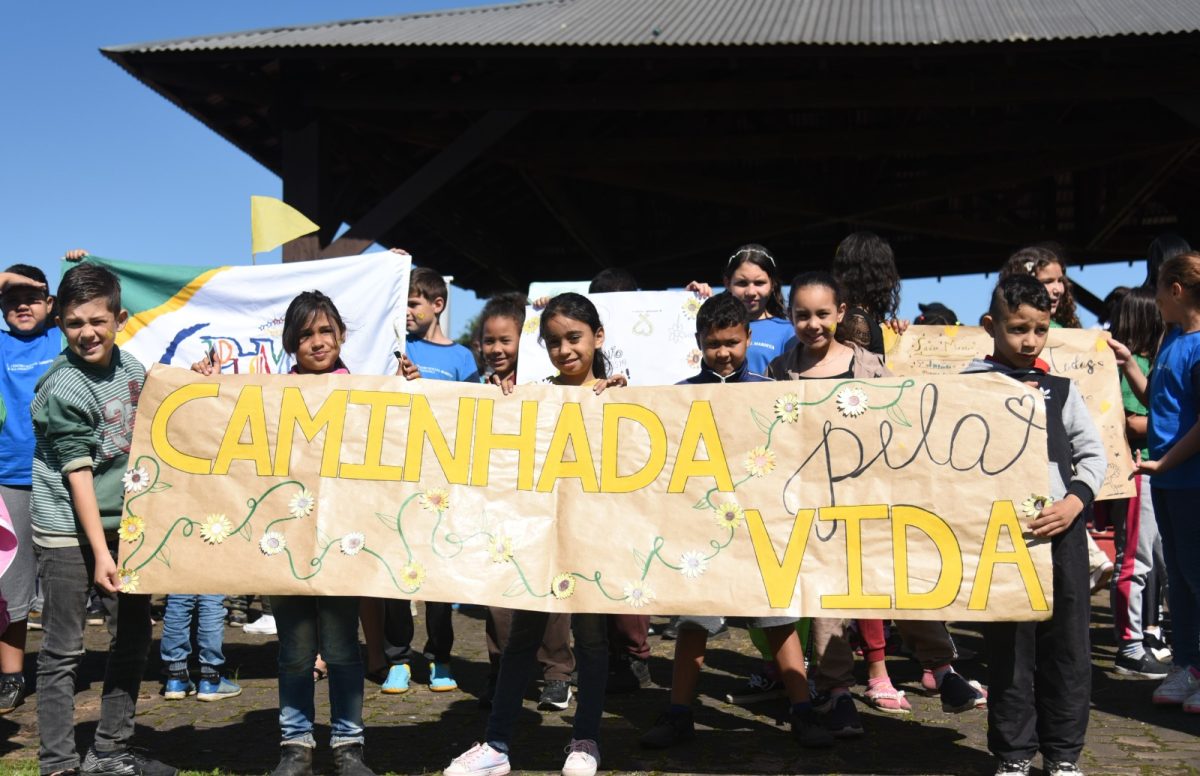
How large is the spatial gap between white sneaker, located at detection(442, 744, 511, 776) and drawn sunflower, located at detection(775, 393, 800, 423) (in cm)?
154

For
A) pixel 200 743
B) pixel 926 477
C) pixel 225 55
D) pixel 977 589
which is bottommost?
pixel 200 743

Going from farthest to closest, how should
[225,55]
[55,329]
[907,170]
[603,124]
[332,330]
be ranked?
1. [907,170]
2. [603,124]
3. [225,55]
4. [55,329]
5. [332,330]

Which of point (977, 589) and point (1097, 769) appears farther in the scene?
point (1097, 769)

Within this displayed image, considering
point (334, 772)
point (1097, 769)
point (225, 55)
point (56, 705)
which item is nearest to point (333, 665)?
point (334, 772)

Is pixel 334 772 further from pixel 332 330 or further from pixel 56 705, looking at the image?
pixel 332 330

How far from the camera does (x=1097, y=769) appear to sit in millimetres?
3697

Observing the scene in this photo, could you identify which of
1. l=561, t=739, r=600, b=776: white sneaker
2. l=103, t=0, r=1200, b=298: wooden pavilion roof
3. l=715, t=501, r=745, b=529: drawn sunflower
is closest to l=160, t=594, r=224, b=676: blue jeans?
l=561, t=739, r=600, b=776: white sneaker

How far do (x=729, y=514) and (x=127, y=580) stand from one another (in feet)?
6.87

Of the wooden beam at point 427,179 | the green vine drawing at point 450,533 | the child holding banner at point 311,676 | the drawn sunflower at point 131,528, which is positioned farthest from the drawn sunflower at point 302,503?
the wooden beam at point 427,179

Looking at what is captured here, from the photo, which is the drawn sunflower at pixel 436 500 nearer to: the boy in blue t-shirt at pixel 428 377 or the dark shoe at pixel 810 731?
the boy in blue t-shirt at pixel 428 377

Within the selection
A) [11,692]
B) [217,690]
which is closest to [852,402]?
[217,690]

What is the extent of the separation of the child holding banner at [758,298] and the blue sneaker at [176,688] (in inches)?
121

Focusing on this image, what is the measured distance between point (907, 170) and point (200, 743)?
12291mm

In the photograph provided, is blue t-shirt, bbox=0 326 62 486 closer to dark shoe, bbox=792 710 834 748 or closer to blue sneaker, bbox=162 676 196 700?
blue sneaker, bbox=162 676 196 700
